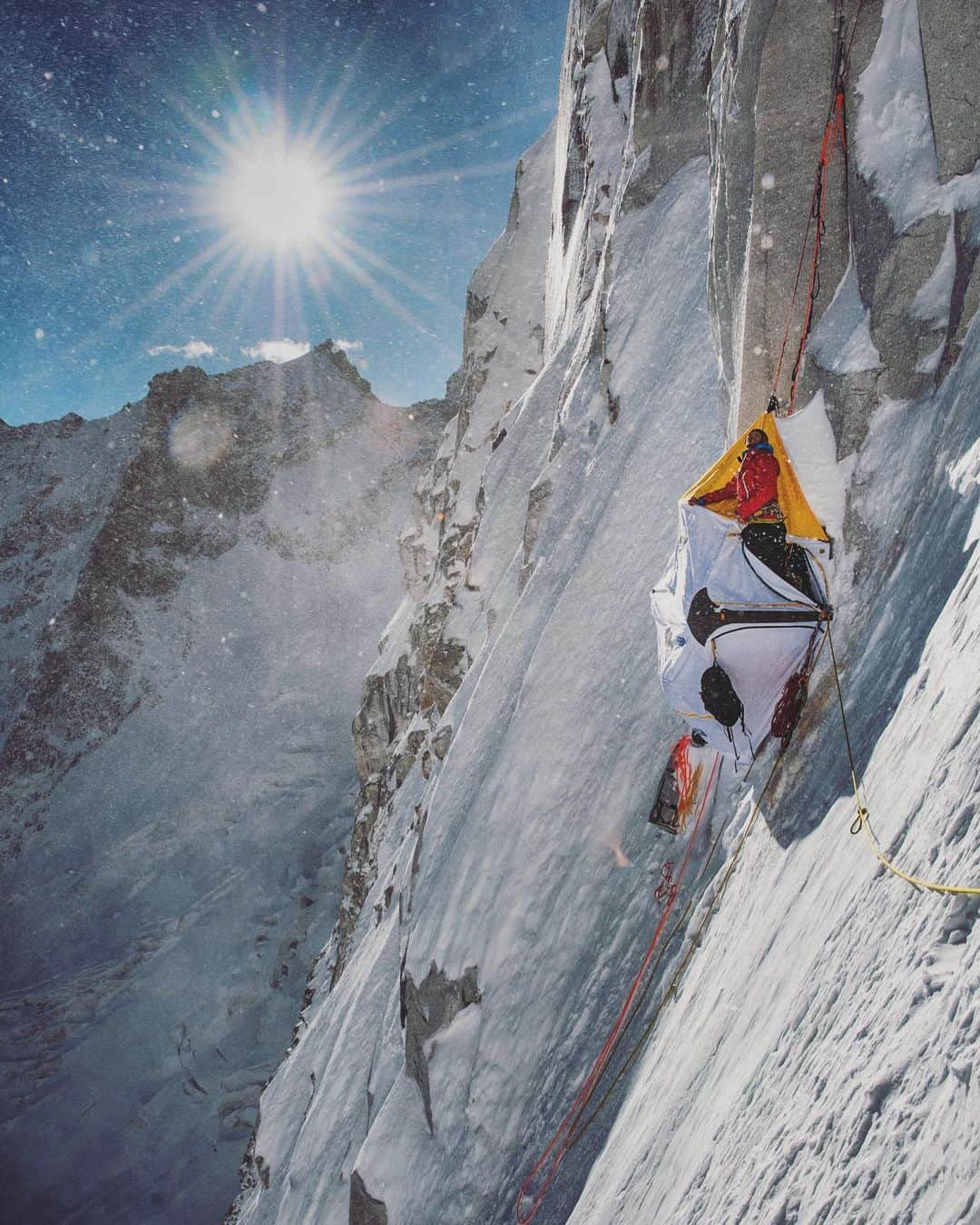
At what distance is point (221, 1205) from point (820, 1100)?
2491cm

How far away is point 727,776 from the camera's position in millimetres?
6676

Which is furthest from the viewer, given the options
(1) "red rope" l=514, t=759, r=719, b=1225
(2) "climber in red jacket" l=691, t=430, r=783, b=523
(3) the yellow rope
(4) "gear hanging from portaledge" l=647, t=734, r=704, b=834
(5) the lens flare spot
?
(5) the lens flare spot

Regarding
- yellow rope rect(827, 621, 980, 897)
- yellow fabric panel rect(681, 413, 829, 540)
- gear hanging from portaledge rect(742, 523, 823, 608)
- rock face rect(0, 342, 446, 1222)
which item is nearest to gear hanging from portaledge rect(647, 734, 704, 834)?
yellow rope rect(827, 621, 980, 897)

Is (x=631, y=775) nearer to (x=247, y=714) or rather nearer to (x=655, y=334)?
(x=655, y=334)

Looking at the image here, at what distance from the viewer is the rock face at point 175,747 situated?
70.5ft

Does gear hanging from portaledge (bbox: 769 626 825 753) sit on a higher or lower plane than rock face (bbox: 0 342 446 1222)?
lower

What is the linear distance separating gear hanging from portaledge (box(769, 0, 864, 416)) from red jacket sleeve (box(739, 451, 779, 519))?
0.63 metres

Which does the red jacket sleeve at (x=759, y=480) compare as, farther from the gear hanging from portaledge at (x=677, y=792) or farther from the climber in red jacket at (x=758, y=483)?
the gear hanging from portaledge at (x=677, y=792)

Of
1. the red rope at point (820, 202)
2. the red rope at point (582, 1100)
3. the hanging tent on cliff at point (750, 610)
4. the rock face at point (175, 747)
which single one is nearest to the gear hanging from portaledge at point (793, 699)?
the hanging tent on cliff at point (750, 610)

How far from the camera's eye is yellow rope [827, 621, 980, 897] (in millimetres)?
2682

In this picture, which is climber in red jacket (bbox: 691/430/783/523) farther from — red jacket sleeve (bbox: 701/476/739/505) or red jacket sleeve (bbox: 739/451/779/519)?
red jacket sleeve (bbox: 701/476/739/505)

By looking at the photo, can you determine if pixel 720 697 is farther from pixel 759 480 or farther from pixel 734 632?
pixel 759 480

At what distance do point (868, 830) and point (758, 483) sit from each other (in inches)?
117

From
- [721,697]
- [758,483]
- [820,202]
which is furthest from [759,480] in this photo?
[820,202]
